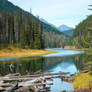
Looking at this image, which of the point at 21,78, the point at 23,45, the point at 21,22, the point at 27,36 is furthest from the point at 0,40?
the point at 21,78

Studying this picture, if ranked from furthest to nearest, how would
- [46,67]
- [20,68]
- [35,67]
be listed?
[46,67] → [35,67] → [20,68]

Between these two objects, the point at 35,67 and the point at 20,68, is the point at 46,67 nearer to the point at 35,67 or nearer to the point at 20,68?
the point at 35,67

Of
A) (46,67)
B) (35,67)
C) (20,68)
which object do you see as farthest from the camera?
(46,67)

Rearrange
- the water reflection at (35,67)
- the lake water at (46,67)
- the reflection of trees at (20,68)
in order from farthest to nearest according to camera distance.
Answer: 1. the water reflection at (35,67)
2. the reflection of trees at (20,68)
3. the lake water at (46,67)

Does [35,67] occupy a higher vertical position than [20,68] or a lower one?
lower

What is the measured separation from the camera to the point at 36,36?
104 meters

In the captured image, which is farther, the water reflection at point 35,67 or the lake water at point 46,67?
the water reflection at point 35,67

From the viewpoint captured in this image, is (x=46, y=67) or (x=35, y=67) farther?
(x=46, y=67)

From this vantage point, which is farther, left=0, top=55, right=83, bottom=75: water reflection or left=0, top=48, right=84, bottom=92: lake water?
left=0, top=55, right=83, bottom=75: water reflection

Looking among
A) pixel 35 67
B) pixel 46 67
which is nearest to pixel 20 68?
pixel 35 67

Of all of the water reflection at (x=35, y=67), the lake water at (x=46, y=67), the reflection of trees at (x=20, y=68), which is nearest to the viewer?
the lake water at (x=46, y=67)

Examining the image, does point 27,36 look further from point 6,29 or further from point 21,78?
point 21,78

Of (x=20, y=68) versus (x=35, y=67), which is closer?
(x=20, y=68)

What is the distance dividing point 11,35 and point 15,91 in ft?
290
